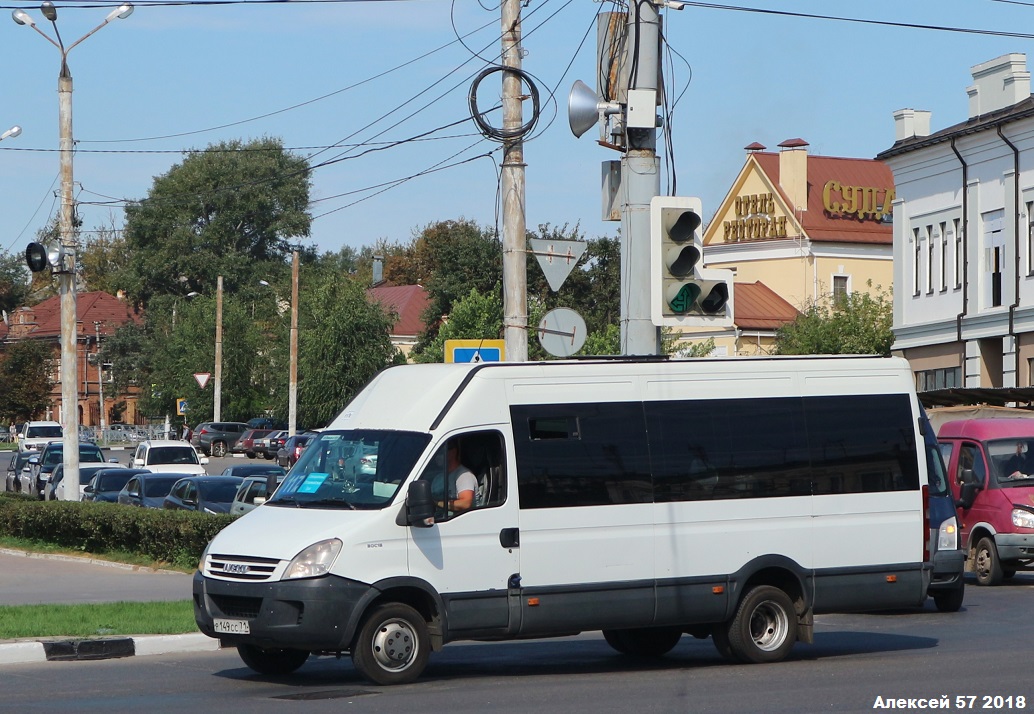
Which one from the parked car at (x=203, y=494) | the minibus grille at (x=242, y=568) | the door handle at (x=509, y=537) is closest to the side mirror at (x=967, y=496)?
the door handle at (x=509, y=537)

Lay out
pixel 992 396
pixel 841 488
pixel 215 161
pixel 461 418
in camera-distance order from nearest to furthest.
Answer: pixel 461 418
pixel 841 488
pixel 992 396
pixel 215 161

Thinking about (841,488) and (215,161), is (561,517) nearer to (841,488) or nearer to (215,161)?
(841,488)

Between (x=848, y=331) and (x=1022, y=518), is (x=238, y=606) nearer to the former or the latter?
(x=1022, y=518)

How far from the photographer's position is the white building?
41312mm

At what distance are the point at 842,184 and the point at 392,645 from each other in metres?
70.6

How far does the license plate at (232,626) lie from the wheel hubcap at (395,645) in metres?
0.95

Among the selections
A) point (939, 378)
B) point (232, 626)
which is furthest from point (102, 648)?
point (939, 378)

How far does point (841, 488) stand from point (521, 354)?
17.7ft

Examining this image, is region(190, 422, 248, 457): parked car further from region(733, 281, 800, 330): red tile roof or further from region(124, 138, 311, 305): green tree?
region(124, 138, 311, 305): green tree

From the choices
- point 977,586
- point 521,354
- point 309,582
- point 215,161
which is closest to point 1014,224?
point 977,586

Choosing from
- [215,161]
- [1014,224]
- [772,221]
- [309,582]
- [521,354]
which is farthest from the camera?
[215,161]

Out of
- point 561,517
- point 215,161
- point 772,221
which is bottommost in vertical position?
point 561,517

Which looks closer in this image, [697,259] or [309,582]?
[309,582]

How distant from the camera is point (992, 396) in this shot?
30984 millimetres
